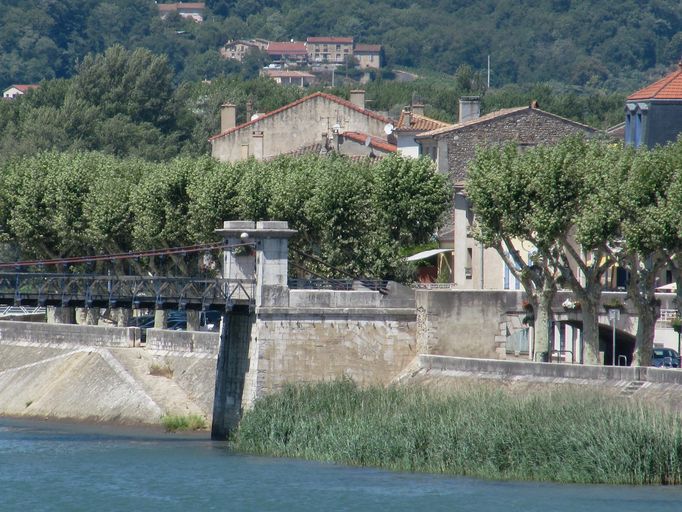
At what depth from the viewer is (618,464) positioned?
4641 cm

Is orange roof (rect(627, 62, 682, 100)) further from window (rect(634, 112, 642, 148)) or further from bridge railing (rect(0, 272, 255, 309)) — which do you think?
bridge railing (rect(0, 272, 255, 309))

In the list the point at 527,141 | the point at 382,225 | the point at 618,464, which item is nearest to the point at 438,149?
the point at 527,141

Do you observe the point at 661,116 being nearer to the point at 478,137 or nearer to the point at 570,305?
the point at 570,305

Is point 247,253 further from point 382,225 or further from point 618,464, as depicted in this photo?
point 618,464

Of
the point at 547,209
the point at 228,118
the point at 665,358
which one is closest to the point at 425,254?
the point at 665,358

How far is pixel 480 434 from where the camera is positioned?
159 ft

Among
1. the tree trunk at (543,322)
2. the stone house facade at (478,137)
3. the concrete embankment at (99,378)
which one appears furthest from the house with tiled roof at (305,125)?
the tree trunk at (543,322)

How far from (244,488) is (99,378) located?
67.7 ft

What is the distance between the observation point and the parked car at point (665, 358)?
187ft

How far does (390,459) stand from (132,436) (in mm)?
12766

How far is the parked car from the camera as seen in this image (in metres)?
57.0

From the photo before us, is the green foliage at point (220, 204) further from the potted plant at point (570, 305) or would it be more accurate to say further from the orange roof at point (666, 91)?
the potted plant at point (570, 305)

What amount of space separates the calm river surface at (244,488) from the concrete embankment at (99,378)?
9.19m

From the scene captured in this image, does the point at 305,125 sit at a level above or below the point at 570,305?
above
